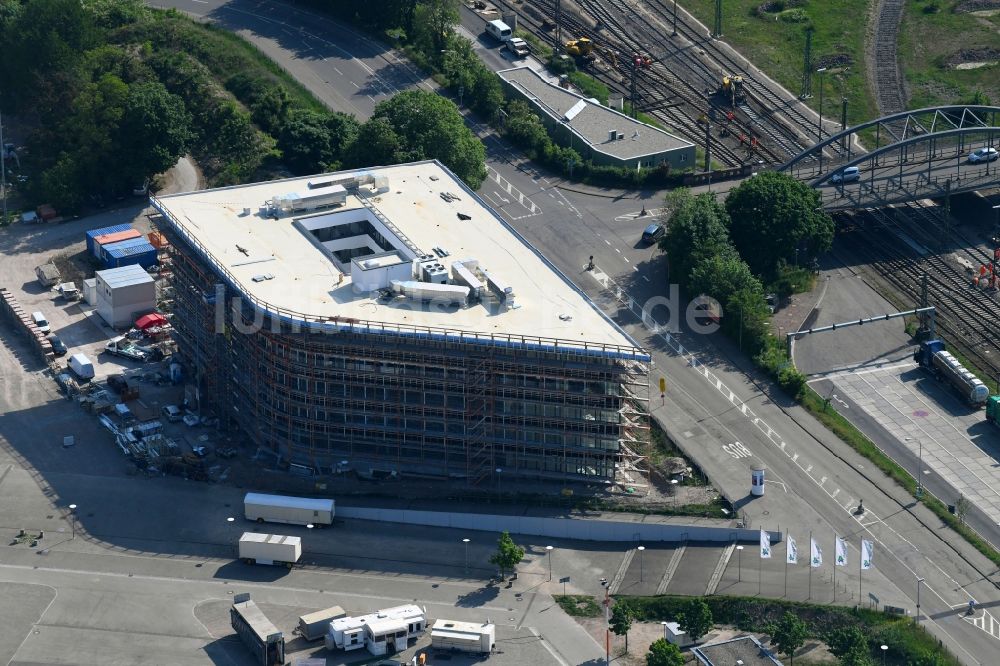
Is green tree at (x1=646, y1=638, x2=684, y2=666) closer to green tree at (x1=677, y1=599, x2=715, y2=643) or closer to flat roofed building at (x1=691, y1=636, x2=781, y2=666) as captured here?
flat roofed building at (x1=691, y1=636, x2=781, y2=666)

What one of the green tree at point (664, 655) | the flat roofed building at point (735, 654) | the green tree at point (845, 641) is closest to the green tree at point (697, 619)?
the flat roofed building at point (735, 654)

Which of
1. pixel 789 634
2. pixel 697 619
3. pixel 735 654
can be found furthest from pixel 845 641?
pixel 697 619

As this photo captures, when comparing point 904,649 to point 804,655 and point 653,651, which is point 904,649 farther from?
point 653,651

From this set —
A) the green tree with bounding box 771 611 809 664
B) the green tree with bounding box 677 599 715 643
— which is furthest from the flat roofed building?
the green tree with bounding box 677 599 715 643

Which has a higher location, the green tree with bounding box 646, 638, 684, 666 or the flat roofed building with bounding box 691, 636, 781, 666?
the green tree with bounding box 646, 638, 684, 666

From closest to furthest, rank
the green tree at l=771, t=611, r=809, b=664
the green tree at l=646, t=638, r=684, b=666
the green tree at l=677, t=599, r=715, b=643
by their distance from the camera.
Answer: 1. the green tree at l=646, t=638, r=684, b=666
2. the green tree at l=771, t=611, r=809, b=664
3. the green tree at l=677, t=599, r=715, b=643

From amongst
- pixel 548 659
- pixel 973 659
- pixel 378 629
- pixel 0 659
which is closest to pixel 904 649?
pixel 973 659
